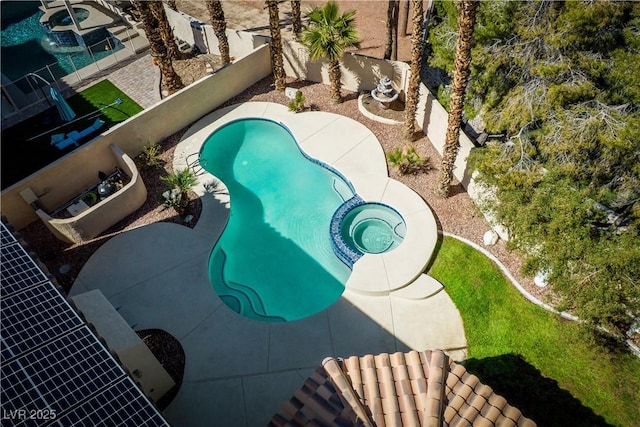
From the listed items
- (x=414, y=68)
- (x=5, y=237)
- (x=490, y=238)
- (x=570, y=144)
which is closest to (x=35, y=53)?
(x=5, y=237)

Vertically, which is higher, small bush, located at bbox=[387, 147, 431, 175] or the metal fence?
the metal fence

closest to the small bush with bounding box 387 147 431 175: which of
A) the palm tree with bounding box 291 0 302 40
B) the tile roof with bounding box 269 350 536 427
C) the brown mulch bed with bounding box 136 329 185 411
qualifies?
the palm tree with bounding box 291 0 302 40

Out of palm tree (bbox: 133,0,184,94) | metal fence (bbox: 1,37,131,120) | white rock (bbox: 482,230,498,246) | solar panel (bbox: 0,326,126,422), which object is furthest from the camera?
metal fence (bbox: 1,37,131,120)

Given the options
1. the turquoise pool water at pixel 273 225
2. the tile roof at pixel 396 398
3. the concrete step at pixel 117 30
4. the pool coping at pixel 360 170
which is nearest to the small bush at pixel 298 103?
the pool coping at pixel 360 170

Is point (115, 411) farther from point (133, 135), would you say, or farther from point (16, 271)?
point (133, 135)

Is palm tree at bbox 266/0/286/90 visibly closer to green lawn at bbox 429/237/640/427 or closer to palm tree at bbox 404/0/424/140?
palm tree at bbox 404/0/424/140

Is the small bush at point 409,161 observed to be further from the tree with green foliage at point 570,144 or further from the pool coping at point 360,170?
the tree with green foliage at point 570,144

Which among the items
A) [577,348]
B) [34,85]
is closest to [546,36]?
[577,348]
